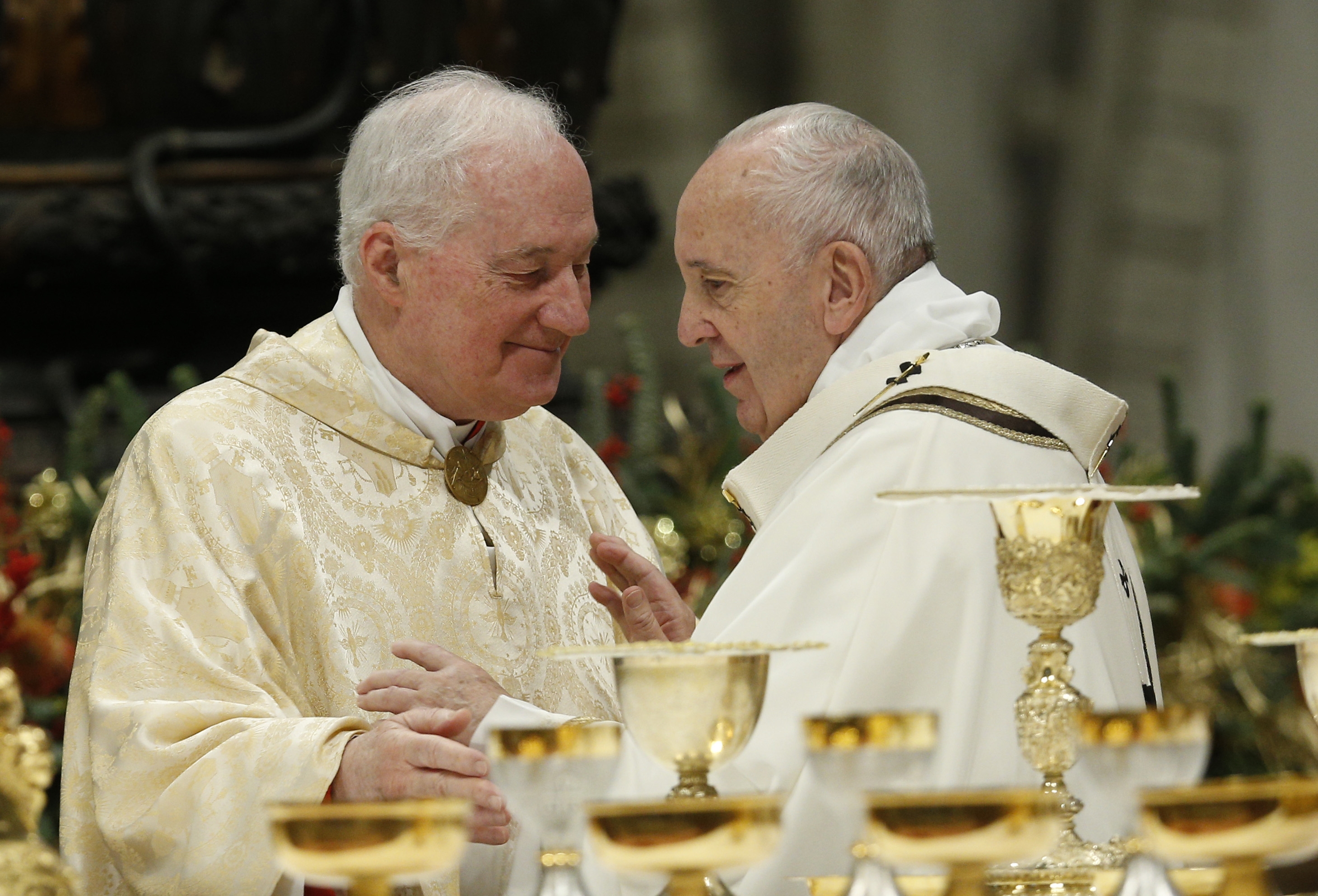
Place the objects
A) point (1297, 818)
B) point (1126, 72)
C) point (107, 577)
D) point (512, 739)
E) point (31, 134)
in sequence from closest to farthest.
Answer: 1. point (1297, 818)
2. point (512, 739)
3. point (107, 577)
4. point (31, 134)
5. point (1126, 72)

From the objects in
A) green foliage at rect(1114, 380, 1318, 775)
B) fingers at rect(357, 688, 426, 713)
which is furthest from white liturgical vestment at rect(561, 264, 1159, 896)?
green foliage at rect(1114, 380, 1318, 775)

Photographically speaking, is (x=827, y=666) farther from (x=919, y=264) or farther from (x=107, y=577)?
(x=107, y=577)

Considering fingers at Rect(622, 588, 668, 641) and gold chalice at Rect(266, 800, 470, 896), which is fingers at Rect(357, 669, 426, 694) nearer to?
fingers at Rect(622, 588, 668, 641)

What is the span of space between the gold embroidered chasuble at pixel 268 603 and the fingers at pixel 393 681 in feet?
0.22

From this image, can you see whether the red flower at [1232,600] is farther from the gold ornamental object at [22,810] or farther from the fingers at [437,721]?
the gold ornamental object at [22,810]

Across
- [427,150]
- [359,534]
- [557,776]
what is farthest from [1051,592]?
[427,150]

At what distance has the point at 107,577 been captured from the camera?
2998 mm

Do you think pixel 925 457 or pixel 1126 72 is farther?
pixel 1126 72

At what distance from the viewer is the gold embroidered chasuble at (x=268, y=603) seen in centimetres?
274

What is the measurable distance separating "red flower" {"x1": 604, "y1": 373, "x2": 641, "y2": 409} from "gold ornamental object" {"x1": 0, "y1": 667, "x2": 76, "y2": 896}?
135 inches

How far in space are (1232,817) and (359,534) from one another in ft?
6.48

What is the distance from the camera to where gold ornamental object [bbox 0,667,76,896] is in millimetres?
1698

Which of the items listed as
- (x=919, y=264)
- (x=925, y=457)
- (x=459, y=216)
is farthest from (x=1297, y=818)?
(x=459, y=216)

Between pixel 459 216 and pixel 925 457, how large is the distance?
112 centimetres
